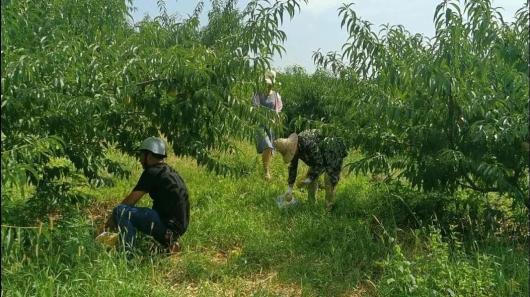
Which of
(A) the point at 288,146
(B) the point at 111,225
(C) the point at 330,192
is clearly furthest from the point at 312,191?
(B) the point at 111,225

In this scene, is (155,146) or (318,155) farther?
(318,155)

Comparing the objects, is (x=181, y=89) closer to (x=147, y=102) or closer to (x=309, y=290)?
(x=147, y=102)

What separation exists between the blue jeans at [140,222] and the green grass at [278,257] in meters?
0.10

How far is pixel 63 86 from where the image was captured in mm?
3676

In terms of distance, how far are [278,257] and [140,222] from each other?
109 centimetres

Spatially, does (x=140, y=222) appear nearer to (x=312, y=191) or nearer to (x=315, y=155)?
(x=315, y=155)

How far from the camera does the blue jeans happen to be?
4.48m

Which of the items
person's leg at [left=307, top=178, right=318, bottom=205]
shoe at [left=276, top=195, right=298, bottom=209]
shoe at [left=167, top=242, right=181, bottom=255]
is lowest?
shoe at [left=167, top=242, right=181, bottom=255]

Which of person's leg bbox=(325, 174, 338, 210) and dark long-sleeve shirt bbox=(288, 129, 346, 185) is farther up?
dark long-sleeve shirt bbox=(288, 129, 346, 185)

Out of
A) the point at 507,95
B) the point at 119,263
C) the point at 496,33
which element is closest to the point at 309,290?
the point at 119,263

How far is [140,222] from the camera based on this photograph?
14.9 ft

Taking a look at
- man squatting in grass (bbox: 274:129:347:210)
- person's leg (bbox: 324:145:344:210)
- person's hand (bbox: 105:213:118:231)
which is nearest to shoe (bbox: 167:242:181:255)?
person's hand (bbox: 105:213:118:231)

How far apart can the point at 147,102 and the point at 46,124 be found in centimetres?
71

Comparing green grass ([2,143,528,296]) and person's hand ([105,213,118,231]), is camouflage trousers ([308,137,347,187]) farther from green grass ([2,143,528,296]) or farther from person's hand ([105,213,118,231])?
person's hand ([105,213,118,231])
